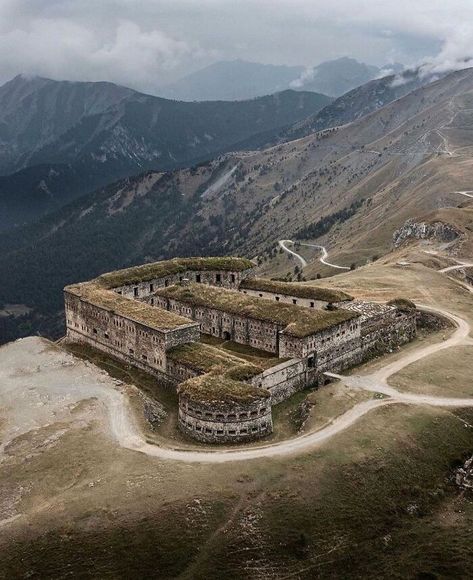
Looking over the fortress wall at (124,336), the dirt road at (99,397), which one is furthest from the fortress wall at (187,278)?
the dirt road at (99,397)

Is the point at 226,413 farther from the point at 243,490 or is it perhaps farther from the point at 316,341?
the point at 316,341

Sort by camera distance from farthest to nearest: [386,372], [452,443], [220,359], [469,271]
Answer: [469,271]
[386,372]
[220,359]
[452,443]

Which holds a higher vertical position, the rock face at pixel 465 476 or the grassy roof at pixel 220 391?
the grassy roof at pixel 220 391

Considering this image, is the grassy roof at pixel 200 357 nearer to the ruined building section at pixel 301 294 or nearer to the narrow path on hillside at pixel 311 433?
the narrow path on hillside at pixel 311 433

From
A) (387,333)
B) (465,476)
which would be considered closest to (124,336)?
(387,333)

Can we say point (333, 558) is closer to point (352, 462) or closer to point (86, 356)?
point (352, 462)

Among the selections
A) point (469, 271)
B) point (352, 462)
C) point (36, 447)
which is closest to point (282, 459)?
point (352, 462)
